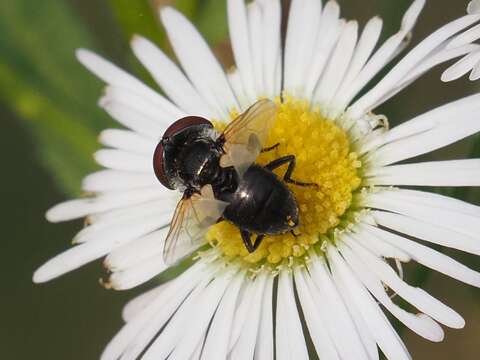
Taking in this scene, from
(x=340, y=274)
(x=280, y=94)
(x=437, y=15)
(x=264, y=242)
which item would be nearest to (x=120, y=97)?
(x=280, y=94)

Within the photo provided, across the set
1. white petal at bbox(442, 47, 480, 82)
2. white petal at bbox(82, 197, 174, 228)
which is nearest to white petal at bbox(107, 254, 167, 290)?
white petal at bbox(82, 197, 174, 228)

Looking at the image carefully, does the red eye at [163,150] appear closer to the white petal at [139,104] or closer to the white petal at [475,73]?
the white petal at [139,104]

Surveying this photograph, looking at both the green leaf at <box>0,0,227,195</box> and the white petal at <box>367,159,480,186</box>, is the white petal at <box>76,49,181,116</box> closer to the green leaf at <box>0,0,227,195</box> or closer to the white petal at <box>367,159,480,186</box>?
the green leaf at <box>0,0,227,195</box>

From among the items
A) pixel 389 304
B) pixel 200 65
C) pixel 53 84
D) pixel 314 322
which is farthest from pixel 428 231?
pixel 53 84

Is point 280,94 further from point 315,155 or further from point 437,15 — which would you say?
point 437,15

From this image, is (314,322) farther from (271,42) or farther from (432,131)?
(271,42)
